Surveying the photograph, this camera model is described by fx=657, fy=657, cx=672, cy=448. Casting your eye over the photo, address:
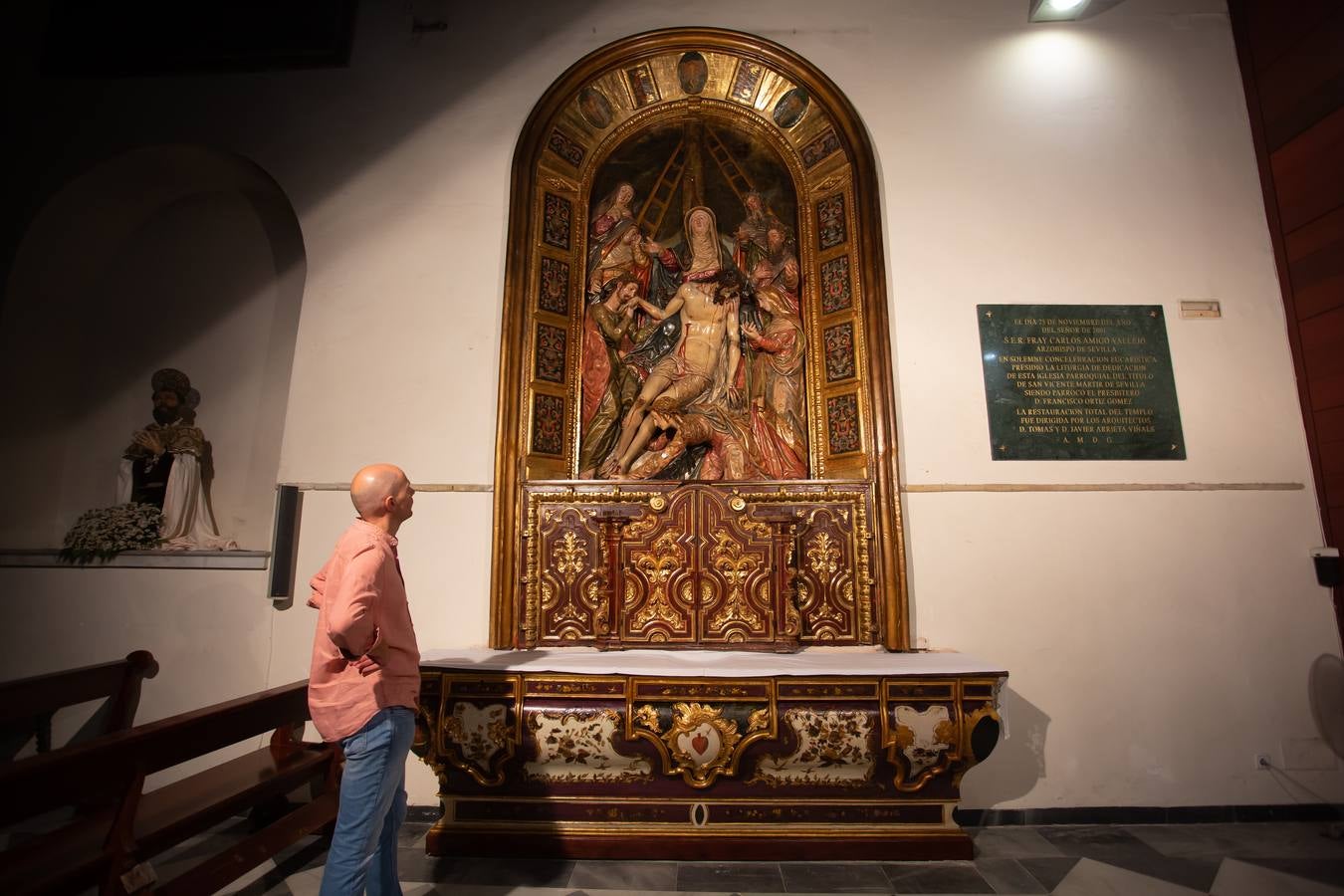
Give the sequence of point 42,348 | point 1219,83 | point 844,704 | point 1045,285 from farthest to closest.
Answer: point 42,348, point 1219,83, point 1045,285, point 844,704

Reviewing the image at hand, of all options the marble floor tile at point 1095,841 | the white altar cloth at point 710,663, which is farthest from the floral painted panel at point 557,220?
the marble floor tile at point 1095,841

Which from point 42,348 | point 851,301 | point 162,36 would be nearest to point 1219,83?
point 851,301

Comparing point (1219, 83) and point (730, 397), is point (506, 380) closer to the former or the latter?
point (730, 397)

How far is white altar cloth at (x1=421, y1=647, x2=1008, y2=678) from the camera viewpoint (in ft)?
10.6

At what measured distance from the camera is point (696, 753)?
126 inches

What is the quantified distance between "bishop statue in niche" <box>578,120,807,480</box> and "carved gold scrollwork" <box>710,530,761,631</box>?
490mm

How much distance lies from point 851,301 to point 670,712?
9.64 feet

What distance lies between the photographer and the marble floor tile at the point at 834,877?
287cm

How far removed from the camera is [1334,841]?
3406 mm

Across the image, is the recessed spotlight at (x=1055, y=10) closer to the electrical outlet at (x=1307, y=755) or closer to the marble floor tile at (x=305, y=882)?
the electrical outlet at (x=1307, y=755)

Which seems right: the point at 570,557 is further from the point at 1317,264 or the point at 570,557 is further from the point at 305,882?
the point at 1317,264

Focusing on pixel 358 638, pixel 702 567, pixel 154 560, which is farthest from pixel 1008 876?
pixel 154 560

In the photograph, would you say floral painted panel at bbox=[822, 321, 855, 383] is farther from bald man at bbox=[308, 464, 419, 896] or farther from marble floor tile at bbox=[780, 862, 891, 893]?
bald man at bbox=[308, 464, 419, 896]

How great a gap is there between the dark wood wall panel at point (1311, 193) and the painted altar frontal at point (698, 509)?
2.62 m
